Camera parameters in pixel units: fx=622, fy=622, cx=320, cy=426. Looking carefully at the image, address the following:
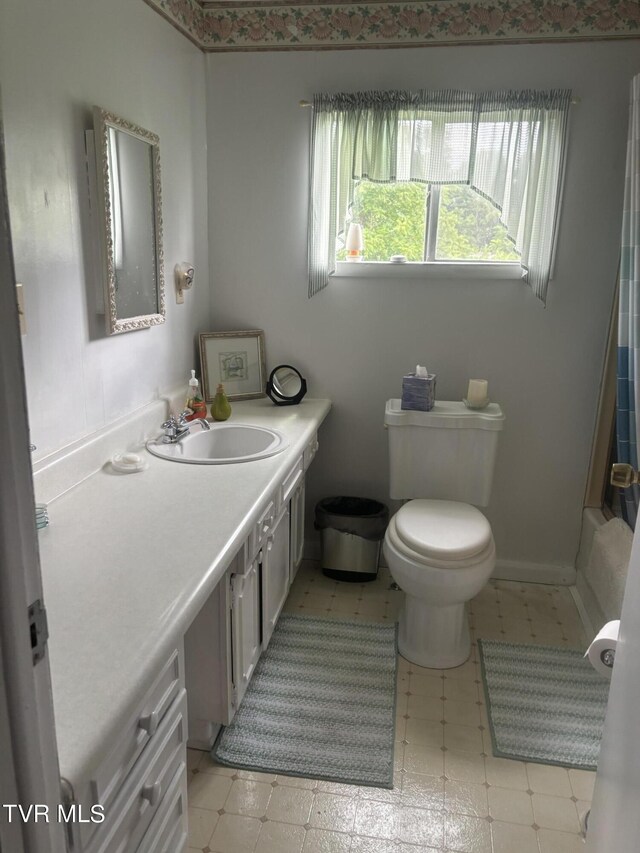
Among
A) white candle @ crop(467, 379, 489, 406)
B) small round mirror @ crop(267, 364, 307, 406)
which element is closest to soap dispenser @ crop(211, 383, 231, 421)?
small round mirror @ crop(267, 364, 307, 406)

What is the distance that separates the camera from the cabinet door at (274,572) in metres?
1.98

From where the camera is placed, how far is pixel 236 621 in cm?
171

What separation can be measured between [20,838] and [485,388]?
224 cm

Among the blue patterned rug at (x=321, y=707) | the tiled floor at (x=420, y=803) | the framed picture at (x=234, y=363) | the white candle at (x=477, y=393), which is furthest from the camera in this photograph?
the framed picture at (x=234, y=363)

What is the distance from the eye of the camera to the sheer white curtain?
7.98 ft

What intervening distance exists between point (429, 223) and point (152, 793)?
228 cm

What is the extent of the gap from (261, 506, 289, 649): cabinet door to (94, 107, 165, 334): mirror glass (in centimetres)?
82

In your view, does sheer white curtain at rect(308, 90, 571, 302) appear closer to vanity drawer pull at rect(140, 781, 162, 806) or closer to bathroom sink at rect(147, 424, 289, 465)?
bathroom sink at rect(147, 424, 289, 465)

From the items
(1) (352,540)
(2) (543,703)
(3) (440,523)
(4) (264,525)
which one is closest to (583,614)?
(2) (543,703)

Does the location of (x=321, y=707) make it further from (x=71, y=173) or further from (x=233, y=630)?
(x=71, y=173)

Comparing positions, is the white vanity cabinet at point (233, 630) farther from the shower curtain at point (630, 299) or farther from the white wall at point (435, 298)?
the shower curtain at point (630, 299)

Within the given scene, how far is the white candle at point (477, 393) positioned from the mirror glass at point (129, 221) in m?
1.27

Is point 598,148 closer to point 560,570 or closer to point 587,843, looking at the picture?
point 560,570

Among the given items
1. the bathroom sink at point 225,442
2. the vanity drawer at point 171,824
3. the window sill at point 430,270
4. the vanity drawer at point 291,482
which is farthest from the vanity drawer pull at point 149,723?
the window sill at point 430,270
